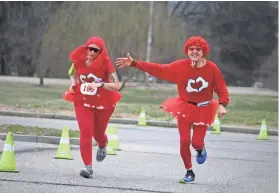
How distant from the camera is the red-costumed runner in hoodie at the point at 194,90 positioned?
9477 mm

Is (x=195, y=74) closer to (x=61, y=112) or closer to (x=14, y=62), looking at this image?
(x=61, y=112)

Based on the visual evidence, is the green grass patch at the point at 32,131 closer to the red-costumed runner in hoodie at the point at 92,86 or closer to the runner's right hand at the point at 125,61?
the red-costumed runner in hoodie at the point at 92,86

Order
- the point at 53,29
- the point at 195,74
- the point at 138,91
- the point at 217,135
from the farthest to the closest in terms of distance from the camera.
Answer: the point at 138,91, the point at 53,29, the point at 217,135, the point at 195,74

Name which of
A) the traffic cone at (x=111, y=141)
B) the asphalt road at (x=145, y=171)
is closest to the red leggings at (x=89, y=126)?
the asphalt road at (x=145, y=171)

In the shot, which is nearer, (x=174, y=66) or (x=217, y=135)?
(x=174, y=66)

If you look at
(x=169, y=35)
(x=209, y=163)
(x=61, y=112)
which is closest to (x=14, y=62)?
(x=169, y=35)

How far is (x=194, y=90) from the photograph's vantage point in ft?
31.2

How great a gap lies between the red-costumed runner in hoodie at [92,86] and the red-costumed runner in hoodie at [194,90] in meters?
0.67

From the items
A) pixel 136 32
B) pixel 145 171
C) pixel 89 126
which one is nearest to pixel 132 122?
pixel 145 171

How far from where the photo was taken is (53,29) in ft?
138

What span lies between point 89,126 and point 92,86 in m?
0.52

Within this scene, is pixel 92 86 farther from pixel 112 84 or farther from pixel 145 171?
pixel 145 171

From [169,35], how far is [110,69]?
34.3 metres

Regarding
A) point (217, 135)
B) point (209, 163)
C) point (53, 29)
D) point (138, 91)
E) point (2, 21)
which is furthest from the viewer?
point (2, 21)
